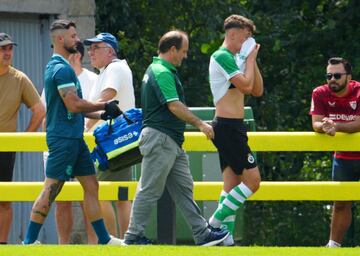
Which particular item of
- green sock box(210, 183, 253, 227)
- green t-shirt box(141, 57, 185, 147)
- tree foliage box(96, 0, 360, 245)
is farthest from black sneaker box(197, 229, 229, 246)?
tree foliage box(96, 0, 360, 245)

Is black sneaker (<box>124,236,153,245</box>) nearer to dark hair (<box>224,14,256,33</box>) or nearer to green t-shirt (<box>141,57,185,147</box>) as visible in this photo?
green t-shirt (<box>141,57,185,147</box>)

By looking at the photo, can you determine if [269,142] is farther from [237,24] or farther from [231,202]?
[237,24]

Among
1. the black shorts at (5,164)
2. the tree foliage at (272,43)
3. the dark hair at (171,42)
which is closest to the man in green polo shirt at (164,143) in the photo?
the dark hair at (171,42)

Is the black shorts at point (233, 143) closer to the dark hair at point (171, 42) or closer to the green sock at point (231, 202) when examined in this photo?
the green sock at point (231, 202)

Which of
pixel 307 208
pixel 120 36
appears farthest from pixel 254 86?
pixel 120 36

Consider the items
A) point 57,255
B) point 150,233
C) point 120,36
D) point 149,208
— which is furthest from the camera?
point 120,36

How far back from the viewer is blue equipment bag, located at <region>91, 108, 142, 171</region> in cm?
1302

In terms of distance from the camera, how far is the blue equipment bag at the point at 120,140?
13.0 metres

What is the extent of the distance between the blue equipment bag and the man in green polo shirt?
1.63 ft

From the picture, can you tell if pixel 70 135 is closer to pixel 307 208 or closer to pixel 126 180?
pixel 126 180

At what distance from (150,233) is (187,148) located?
2266 millimetres

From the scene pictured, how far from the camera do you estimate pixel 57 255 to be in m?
11.3

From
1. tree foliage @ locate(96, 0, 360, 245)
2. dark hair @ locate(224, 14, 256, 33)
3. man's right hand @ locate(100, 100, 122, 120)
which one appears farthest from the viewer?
tree foliage @ locate(96, 0, 360, 245)

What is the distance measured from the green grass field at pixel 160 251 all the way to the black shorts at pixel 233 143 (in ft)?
3.44
